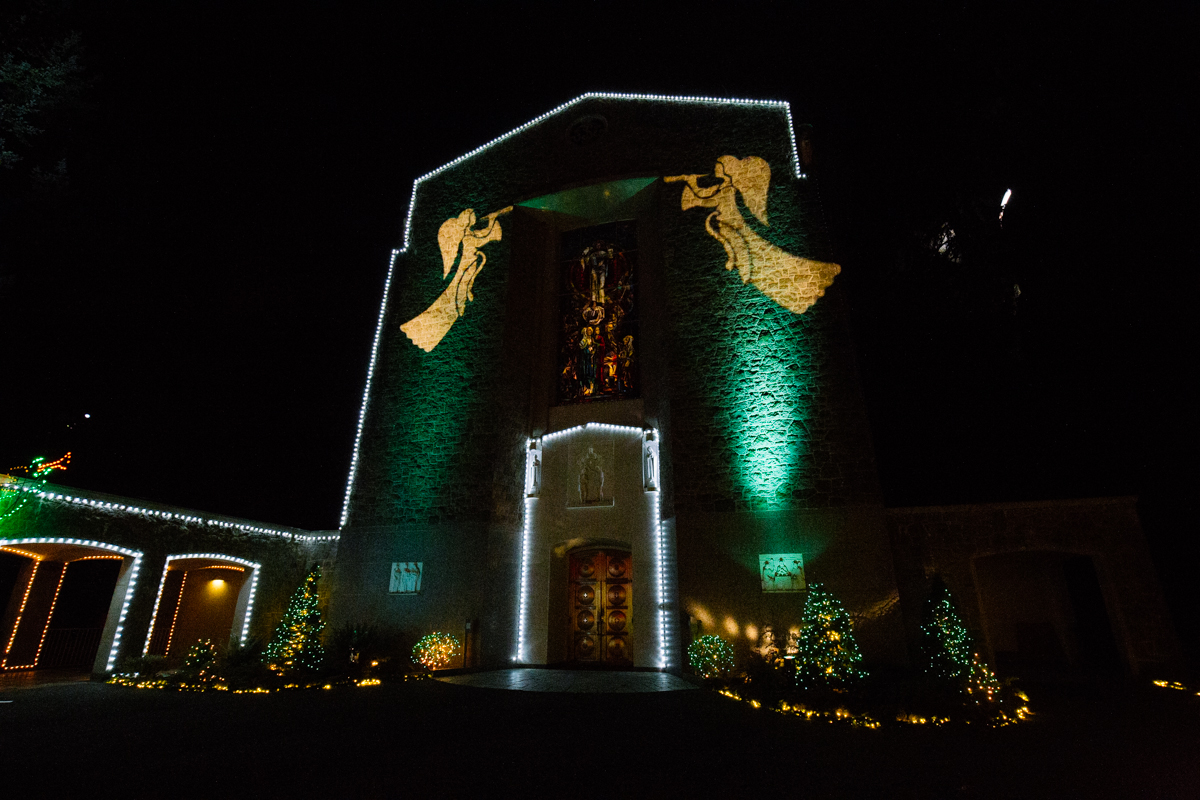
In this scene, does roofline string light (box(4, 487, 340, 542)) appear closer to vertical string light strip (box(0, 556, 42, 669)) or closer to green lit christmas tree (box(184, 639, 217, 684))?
green lit christmas tree (box(184, 639, 217, 684))

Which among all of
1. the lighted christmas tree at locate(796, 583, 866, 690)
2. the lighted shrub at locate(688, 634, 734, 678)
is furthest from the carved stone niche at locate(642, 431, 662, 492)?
the lighted christmas tree at locate(796, 583, 866, 690)

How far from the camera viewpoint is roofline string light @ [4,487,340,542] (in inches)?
315

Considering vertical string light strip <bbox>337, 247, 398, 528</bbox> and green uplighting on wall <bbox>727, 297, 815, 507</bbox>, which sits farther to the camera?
vertical string light strip <bbox>337, 247, 398, 528</bbox>

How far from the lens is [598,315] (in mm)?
12016

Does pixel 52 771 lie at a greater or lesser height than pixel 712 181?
lesser

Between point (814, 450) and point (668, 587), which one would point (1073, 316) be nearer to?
point (814, 450)

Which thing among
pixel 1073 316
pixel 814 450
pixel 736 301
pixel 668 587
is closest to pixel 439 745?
pixel 668 587

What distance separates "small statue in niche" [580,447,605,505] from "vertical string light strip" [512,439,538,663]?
104 cm

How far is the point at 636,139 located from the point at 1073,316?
341 inches

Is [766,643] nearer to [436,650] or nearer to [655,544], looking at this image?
[655,544]

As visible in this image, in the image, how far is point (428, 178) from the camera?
548 inches

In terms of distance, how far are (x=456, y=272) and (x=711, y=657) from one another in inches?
361

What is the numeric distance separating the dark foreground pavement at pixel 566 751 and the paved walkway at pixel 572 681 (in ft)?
2.69

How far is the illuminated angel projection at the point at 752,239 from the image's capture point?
10.1 meters
